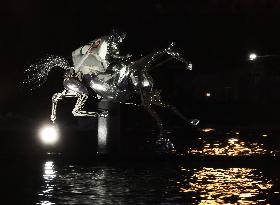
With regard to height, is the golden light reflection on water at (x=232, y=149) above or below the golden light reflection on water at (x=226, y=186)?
above

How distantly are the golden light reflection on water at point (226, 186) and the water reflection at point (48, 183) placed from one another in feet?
7.05

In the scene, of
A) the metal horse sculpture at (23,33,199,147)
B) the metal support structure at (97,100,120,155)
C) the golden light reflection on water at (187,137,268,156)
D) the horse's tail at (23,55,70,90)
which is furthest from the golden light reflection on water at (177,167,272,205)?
the horse's tail at (23,55,70,90)

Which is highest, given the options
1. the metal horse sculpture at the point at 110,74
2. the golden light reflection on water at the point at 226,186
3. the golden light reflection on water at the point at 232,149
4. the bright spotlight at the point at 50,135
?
the metal horse sculpture at the point at 110,74

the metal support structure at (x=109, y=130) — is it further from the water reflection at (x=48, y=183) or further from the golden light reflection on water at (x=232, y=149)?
the golden light reflection on water at (x=232, y=149)

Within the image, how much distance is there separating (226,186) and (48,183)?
313cm

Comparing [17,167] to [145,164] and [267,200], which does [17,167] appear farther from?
[267,200]

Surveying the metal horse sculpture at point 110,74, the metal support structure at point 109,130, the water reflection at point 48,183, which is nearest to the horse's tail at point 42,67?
the metal horse sculpture at point 110,74

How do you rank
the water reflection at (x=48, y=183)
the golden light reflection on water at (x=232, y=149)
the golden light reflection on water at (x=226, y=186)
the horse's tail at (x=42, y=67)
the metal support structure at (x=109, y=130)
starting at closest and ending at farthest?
the golden light reflection on water at (x=226, y=186)
the water reflection at (x=48, y=183)
the metal support structure at (x=109, y=130)
the golden light reflection on water at (x=232, y=149)
the horse's tail at (x=42, y=67)

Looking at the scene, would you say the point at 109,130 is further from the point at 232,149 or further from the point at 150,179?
the point at 150,179

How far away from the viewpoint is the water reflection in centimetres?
1169

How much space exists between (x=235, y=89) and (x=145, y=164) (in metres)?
37.6

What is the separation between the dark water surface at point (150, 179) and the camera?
11.7 metres

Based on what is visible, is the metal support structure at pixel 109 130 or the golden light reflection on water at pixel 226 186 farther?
the metal support structure at pixel 109 130

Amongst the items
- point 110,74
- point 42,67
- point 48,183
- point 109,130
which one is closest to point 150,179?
point 48,183
